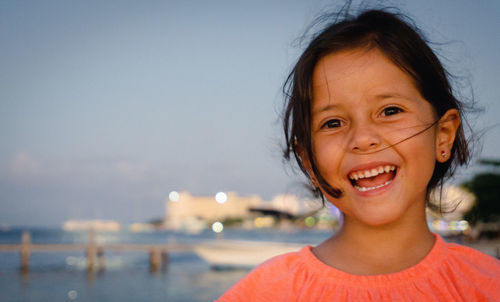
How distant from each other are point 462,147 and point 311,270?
0.72m

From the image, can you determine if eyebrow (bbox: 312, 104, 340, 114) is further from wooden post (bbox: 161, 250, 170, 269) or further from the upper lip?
wooden post (bbox: 161, 250, 170, 269)

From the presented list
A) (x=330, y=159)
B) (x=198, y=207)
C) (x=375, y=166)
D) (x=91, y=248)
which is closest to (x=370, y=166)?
(x=375, y=166)

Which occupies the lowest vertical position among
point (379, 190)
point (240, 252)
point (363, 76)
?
point (240, 252)

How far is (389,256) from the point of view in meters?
1.17

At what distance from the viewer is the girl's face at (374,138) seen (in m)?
1.08

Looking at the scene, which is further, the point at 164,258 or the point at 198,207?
the point at 198,207

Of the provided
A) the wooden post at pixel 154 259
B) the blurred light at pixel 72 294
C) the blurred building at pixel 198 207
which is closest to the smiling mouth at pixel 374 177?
the blurred light at pixel 72 294

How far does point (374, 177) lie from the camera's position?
1.11m

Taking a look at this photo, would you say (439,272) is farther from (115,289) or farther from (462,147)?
(115,289)

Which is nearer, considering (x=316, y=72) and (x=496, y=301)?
(x=496, y=301)

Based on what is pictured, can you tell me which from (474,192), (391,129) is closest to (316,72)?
(391,129)

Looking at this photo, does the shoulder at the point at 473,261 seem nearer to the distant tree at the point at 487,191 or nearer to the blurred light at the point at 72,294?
the blurred light at the point at 72,294

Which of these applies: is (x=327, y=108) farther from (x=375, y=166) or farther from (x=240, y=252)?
(x=240, y=252)

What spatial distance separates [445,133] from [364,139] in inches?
14.0
